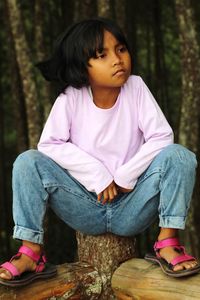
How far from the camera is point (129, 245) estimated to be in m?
2.74

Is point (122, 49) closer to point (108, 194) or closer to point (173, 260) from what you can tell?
point (108, 194)

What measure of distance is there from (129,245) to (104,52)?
80cm

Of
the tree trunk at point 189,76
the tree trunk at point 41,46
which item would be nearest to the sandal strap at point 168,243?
the tree trunk at point 189,76

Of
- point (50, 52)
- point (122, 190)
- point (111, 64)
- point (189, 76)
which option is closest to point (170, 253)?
point (122, 190)

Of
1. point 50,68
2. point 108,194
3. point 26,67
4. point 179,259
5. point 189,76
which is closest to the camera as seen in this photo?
point 179,259

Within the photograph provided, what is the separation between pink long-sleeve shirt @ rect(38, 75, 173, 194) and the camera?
2.52m

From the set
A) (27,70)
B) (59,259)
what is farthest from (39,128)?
(59,259)

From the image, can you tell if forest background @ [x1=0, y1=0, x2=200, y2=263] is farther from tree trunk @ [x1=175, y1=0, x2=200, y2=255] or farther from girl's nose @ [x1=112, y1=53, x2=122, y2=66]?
girl's nose @ [x1=112, y1=53, x2=122, y2=66]

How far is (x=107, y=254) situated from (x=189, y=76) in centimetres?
185

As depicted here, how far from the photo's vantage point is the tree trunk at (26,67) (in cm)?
462

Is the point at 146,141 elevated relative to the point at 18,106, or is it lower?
elevated

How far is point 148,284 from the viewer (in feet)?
7.97

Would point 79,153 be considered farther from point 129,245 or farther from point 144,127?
point 129,245

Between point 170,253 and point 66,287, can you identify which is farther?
point 66,287
